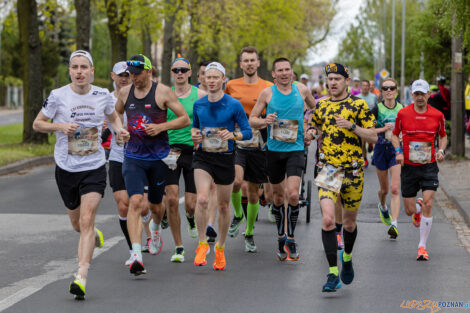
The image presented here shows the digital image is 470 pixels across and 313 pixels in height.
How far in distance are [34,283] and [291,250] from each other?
266 cm

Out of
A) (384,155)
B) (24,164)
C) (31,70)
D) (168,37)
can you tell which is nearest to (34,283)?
(384,155)

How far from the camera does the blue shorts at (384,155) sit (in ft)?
36.8

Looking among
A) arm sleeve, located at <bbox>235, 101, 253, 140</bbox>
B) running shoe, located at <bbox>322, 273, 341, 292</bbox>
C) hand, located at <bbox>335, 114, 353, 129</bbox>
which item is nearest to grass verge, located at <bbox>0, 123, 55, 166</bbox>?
arm sleeve, located at <bbox>235, 101, 253, 140</bbox>

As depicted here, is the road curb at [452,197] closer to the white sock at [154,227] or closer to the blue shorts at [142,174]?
the white sock at [154,227]

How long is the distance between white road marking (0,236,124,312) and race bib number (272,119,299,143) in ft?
7.48

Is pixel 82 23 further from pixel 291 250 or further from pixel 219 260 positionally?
pixel 219 260

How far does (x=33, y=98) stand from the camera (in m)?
25.8

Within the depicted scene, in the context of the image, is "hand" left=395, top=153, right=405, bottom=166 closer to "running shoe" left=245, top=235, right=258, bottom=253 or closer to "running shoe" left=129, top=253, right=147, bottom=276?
"running shoe" left=245, top=235, right=258, bottom=253

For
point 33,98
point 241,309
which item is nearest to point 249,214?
point 241,309

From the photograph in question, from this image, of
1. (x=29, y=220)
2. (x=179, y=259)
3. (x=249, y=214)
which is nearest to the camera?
(x=179, y=259)

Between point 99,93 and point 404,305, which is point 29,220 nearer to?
point 99,93

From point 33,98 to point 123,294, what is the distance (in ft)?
63.6

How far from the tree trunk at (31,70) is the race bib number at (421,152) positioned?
17.9 meters

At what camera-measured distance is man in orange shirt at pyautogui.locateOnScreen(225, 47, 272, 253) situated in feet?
32.3
